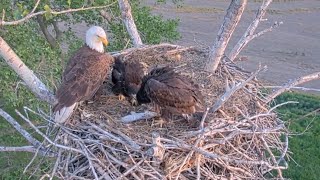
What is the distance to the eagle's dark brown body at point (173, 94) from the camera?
5141mm

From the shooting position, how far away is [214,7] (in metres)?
30.4

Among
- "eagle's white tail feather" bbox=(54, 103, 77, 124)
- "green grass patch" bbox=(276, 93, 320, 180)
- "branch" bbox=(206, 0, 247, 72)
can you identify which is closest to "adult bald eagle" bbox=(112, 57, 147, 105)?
"branch" bbox=(206, 0, 247, 72)

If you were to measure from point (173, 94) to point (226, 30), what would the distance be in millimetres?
840

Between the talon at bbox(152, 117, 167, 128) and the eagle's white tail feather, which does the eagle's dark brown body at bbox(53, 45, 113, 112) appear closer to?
the eagle's white tail feather

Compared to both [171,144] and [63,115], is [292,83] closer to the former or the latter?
[171,144]

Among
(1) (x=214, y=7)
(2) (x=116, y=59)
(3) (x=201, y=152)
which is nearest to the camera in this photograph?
(3) (x=201, y=152)

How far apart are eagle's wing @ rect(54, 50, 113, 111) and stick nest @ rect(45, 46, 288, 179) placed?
0.50 ft

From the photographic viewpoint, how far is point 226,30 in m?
5.52

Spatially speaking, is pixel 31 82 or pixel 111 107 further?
pixel 111 107

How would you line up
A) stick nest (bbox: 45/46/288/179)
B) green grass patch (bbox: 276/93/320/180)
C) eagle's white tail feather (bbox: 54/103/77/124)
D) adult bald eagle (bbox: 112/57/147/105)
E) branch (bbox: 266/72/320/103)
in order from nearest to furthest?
stick nest (bbox: 45/46/288/179), eagle's white tail feather (bbox: 54/103/77/124), branch (bbox: 266/72/320/103), adult bald eagle (bbox: 112/57/147/105), green grass patch (bbox: 276/93/320/180)

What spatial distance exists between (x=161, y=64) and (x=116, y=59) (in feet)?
2.19

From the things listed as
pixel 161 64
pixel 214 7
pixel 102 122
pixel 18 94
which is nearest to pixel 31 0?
pixel 18 94

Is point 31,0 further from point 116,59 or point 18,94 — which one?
point 116,59

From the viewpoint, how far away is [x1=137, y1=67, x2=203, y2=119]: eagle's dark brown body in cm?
514
